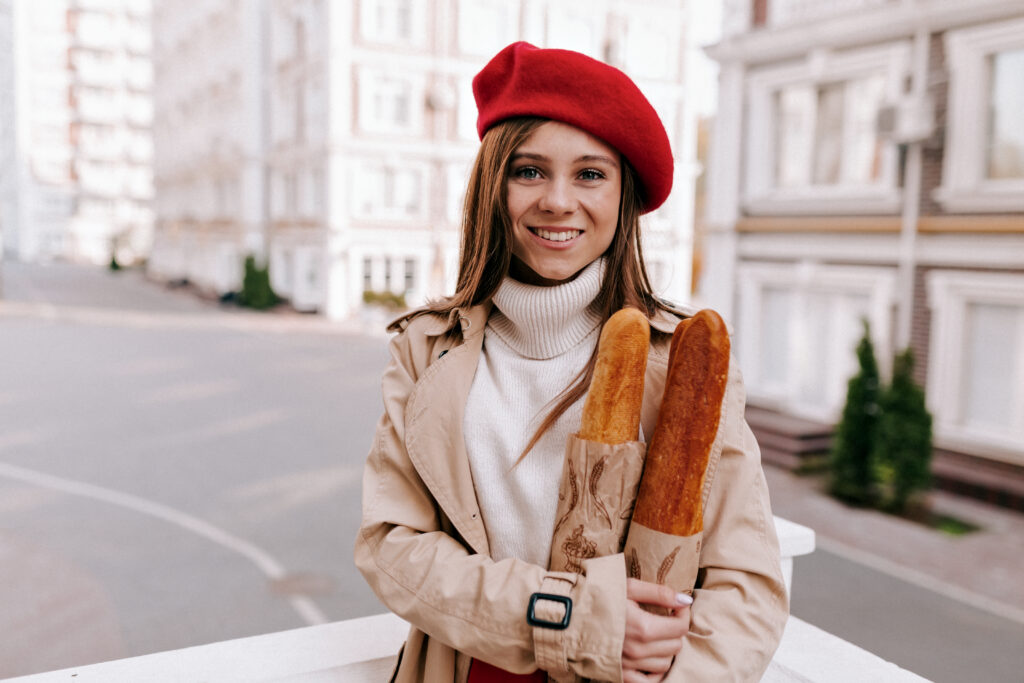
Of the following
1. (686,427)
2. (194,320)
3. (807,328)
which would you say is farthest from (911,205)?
(194,320)

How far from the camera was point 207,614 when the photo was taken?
6.04 metres

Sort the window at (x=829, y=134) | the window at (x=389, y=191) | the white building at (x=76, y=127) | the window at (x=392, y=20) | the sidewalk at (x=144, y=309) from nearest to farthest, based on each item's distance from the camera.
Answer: the window at (x=829, y=134) < the sidewalk at (x=144, y=309) < the window at (x=392, y=20) < the window at (x=389, y=191) < the white building at (x=76, y=127)

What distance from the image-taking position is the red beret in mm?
1665

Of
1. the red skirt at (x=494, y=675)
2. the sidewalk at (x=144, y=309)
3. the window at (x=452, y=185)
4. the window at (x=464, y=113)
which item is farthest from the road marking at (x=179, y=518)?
the window at (x=464, y=113)

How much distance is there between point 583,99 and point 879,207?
34.0 feet

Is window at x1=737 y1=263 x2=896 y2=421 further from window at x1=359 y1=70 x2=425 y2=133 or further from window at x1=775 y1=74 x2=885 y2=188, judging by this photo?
window at x1=359 y1=70 x2=425 y2=133

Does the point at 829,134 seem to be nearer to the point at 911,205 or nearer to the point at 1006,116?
the point at 911,205

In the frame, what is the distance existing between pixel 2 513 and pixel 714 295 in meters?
9.84

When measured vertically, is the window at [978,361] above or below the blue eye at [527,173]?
below

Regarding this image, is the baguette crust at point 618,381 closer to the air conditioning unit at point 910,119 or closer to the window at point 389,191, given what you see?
the air conditioning unit at point 910,119

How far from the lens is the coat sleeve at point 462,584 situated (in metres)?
1.50

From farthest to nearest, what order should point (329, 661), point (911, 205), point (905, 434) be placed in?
point (911, 205)
point (905, 434)
point (329, 661)

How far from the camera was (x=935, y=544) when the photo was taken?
8.21 meters

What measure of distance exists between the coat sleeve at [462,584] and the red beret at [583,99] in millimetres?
649
